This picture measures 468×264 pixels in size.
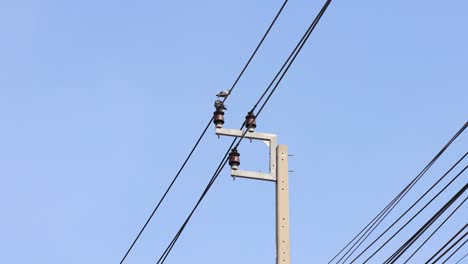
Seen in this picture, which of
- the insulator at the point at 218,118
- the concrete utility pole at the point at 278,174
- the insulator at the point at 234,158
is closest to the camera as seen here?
the concrete utility pole at the point at 278,174

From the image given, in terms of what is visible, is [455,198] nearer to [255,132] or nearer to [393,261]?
[393,261]

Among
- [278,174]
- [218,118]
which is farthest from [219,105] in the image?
[278,174]

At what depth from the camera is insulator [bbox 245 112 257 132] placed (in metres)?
16.0

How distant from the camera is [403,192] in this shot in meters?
14.2

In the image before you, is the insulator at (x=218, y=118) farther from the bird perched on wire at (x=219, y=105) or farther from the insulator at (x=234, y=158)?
the insulator at (x=234, y=158)

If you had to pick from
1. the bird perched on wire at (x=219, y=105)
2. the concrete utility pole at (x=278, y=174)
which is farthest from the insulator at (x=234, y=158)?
the bird perched on wire at (x=219, y=105)

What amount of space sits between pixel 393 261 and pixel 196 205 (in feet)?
12.7

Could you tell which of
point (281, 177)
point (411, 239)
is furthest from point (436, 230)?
point (281, 177)

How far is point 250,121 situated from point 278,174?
36.6 inches

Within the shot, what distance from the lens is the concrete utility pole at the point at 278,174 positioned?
15.9 m

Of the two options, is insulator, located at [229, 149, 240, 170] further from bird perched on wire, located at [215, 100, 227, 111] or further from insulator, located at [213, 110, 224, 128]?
bird perched on wire, located at [215, 100, 227, 111]

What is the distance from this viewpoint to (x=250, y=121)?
53.0 feet

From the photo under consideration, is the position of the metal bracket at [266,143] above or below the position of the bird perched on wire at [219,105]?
below

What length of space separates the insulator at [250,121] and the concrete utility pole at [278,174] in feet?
0.79
